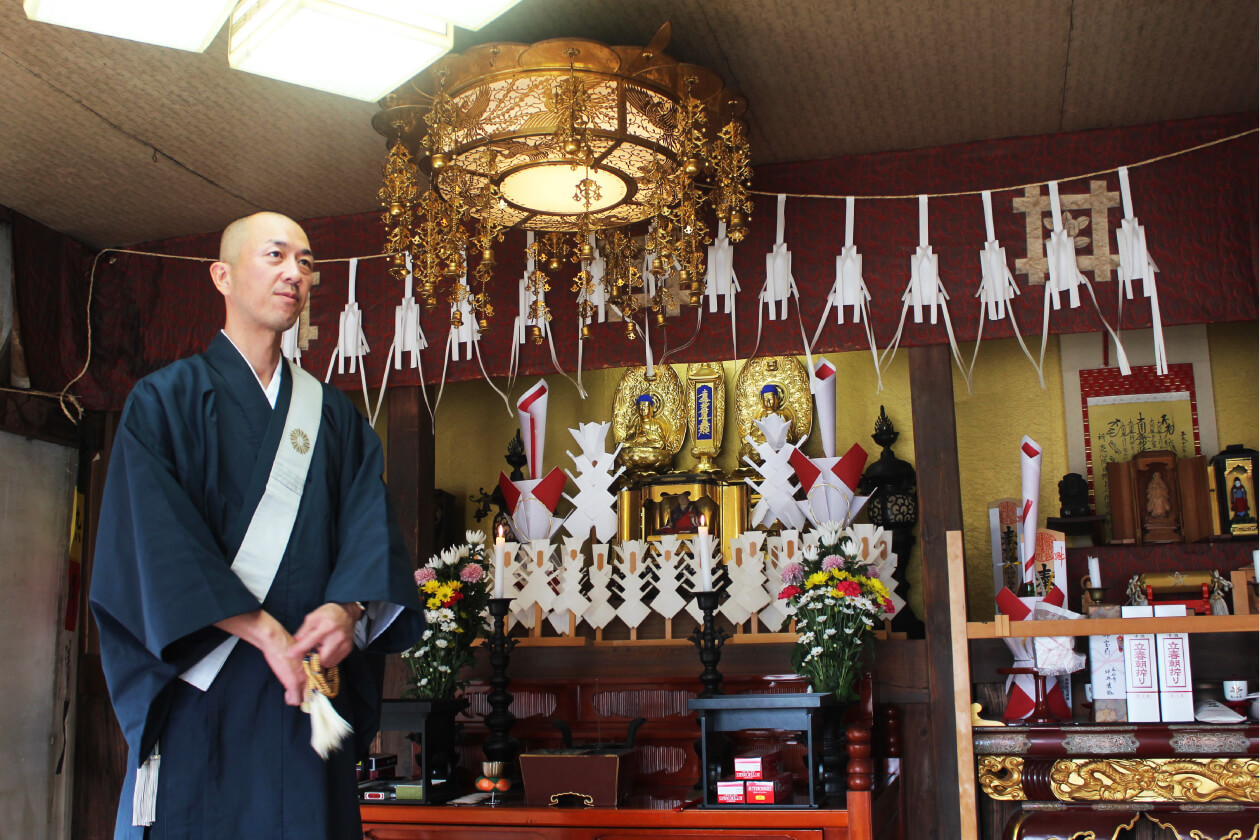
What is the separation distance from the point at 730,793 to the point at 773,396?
2625 millimetres

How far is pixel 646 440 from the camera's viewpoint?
5.46 meters

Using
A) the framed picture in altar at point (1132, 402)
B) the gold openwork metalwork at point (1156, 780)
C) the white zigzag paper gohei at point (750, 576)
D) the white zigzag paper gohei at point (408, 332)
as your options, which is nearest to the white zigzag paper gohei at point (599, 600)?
the white zigzag paper gohei at point (750, 576)

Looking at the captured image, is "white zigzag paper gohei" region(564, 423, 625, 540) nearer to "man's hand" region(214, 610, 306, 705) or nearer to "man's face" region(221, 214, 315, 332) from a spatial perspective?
"man's face" region(221, 214, 315, 332)

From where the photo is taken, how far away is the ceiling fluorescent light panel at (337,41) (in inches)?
92.8

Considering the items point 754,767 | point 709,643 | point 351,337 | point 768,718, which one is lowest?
point 754,767

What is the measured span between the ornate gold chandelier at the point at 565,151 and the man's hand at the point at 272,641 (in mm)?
1526

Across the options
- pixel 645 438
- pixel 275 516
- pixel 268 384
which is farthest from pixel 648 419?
pixel 275 516

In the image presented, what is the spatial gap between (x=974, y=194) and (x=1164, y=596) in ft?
6.24

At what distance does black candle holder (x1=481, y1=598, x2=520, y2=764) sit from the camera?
3.56 meters

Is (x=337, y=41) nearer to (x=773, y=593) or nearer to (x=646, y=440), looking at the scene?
(x=773, y=593)

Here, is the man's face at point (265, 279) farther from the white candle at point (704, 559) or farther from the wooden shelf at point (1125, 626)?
the wooden shelf at point (1125, 626)

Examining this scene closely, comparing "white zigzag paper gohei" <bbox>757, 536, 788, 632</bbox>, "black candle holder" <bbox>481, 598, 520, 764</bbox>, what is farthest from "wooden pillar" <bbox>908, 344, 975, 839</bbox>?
"black candle holder" <bbox>481, 598, 520, 764</bbox>

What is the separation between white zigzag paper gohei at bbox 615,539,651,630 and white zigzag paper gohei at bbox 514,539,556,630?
0.88 feet

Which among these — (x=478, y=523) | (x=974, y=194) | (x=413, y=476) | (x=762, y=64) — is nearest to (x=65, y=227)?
(x=413, y=476)
